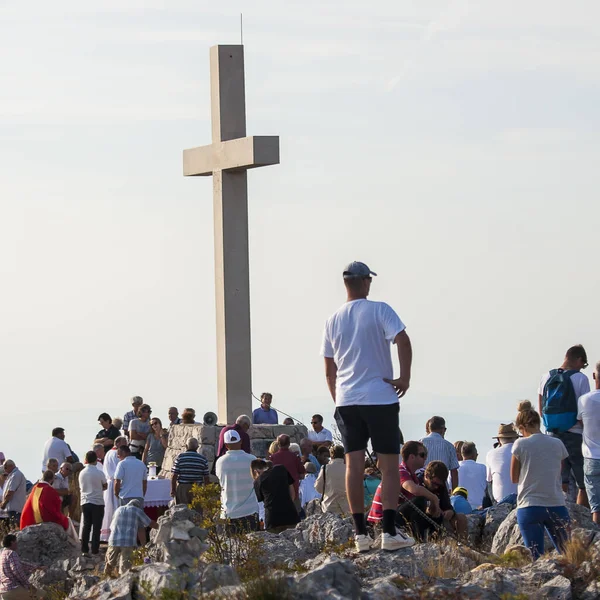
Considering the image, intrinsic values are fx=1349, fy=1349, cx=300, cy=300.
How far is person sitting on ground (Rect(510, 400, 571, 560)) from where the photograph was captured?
30.5 ft

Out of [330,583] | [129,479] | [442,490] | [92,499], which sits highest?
[129,479]

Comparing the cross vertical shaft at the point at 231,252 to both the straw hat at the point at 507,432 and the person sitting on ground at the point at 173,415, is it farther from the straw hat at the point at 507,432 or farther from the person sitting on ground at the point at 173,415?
the straw hat at the point at 507,432

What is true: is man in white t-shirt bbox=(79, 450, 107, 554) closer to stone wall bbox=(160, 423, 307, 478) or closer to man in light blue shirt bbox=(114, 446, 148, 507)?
man in light blue shirt bbox=(114, 446, 148, 507)

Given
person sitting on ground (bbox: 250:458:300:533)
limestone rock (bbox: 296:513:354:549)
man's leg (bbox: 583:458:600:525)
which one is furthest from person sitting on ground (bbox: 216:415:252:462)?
man's leg (bbox: 583:458:600:525)

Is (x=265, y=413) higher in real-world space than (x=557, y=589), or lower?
higher

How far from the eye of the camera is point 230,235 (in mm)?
17734

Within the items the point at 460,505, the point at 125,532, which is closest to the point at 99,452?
the point at 125,532

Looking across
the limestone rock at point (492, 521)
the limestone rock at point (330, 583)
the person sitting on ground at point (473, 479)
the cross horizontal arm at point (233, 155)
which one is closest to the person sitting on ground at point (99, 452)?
the cross horizontal arm at point (233, 155)

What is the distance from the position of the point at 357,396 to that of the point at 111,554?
4.53m

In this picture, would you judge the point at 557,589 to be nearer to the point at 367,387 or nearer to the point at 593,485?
the point at 367,387

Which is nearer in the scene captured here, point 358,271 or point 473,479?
point 358,271

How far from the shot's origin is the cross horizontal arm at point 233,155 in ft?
55.8

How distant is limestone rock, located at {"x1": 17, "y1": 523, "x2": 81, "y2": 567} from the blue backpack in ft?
19.8

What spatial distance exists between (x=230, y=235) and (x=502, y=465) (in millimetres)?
6326
